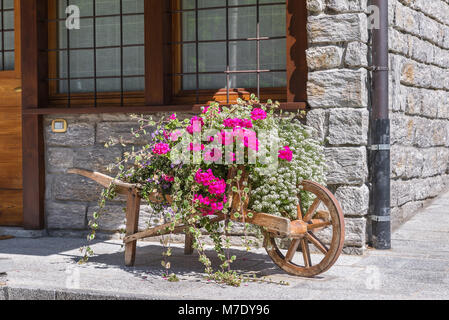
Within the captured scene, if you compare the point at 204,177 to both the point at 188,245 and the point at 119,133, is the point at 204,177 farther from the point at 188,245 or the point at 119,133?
the point at 119,133

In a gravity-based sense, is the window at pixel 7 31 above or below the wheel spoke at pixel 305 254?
→ above

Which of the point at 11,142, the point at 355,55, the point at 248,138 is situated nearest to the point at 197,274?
the point at 248,138

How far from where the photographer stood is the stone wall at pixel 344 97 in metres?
6.11

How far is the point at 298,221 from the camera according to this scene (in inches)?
204

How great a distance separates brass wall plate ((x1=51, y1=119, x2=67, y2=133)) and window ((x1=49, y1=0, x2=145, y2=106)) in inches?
10.9

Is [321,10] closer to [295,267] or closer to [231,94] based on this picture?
[231,94]

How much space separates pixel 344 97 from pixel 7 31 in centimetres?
391

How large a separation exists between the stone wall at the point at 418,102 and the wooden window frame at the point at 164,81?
3.41 feet

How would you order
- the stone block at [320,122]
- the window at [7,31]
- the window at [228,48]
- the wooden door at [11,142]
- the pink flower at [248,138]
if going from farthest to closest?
the window at [7,31] → the wooden door at [11,142] → the window at [228,48] → the stone block at [320,122] → the pink flower at [248,138]

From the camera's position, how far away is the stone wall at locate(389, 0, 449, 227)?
23.0ft

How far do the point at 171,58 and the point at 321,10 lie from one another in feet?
5.52

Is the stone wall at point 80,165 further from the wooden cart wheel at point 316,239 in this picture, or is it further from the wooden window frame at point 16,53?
the wooden cart wheel at point 316,239

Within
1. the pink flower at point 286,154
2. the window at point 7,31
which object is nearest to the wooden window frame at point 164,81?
the window at point 7,31

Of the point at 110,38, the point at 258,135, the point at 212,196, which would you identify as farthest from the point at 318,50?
the point at 110,38
